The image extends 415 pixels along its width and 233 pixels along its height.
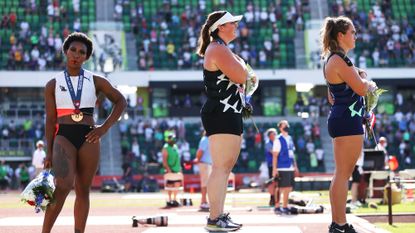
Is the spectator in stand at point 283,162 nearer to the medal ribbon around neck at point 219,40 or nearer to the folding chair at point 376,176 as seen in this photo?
the folding chair at point 376,176

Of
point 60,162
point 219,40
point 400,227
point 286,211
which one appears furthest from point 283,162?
point 60,162

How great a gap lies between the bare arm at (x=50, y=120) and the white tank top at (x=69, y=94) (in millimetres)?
42

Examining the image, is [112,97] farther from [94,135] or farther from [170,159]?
[170,159]

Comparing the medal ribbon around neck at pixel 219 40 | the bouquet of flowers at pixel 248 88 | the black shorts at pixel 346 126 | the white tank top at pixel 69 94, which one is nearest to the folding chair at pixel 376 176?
the bouquet of flowers at pixel 248 88

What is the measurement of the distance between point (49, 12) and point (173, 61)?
6385mm

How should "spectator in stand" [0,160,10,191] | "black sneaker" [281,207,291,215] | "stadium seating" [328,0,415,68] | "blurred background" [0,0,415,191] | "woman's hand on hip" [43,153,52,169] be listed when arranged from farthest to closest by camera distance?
"stadium seating" [328,0,415,68], "blurred background" [0,0,415,191], "spectator in stand" [0,160,10,191], "black sneaker" [281,207,291,215], "woman's hand on hip" [43,153,52,169]

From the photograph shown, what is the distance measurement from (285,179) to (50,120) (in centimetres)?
901

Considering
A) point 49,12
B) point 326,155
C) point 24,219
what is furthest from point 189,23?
point 24,219

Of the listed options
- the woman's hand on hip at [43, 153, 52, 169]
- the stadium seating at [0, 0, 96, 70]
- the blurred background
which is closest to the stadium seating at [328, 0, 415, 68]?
the blurred background

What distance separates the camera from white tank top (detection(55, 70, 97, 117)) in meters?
9.09

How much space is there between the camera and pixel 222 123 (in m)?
9.24

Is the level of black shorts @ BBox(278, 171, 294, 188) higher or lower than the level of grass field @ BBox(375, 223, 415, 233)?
higher

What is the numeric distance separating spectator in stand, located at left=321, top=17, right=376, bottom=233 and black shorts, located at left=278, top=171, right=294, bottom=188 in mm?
8082

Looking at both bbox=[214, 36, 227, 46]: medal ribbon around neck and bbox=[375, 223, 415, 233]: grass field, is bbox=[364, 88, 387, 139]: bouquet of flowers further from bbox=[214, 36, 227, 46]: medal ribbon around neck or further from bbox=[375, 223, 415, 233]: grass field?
bbox=[375, 223, 415, 233]: grass field
